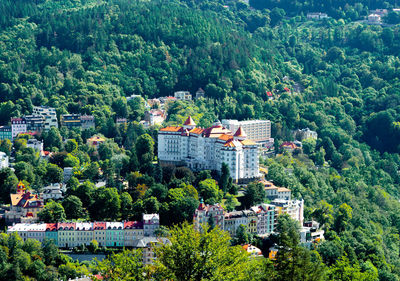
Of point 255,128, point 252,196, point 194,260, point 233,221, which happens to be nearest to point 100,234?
point 233,221

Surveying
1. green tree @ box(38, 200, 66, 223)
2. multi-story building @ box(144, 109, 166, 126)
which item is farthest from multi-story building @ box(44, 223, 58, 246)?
multi-story building @ box(144, 109, 166, 126)

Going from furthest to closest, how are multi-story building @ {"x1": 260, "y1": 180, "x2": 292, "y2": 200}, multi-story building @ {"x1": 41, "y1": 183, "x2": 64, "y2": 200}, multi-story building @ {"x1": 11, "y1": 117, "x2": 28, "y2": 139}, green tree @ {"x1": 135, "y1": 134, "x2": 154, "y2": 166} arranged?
multi-story building @ {"x1": 11, "y1": 117, "x2": 28, "y2": 139}
green tree @ {"x1": 135, "y1": 134, "x2": 154, "y2": 166}
multi-story building @ {"x1": 260, "y1": 180, "x2": 292, "y2": 200}
multi-story building @ {"x1": 41, "y1": 183, "x2": 64, "y2": 200}

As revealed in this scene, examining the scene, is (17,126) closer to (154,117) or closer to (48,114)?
(48,114)

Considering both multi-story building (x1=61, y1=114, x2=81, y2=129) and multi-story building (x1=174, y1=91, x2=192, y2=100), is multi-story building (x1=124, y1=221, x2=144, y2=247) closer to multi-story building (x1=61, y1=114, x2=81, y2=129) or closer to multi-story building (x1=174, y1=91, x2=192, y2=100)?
multi-story building (x1=61, y1=114, x2=81, y2=129)

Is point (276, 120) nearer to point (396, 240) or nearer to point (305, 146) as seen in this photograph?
point (305, 146)

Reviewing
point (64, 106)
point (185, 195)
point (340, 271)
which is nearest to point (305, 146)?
point (64, 106)

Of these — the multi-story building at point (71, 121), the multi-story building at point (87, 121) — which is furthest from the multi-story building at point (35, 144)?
the multi-story building at point (87, 121)

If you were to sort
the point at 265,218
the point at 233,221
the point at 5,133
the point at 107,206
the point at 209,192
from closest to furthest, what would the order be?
the point at 233,221, the point at 107,206, the point at 265,218, the point at 209,192, the point at 5,133
